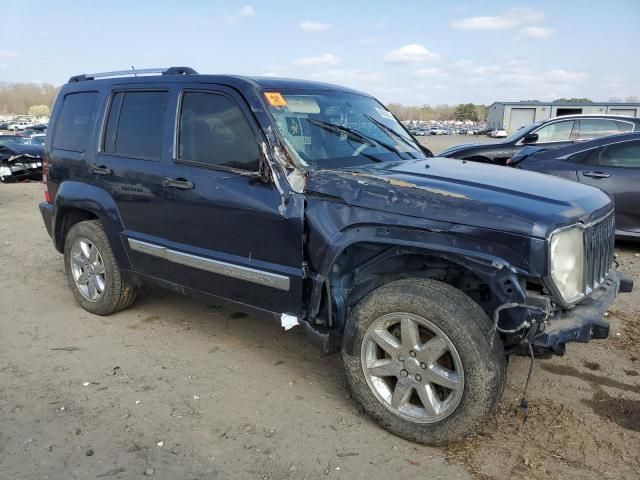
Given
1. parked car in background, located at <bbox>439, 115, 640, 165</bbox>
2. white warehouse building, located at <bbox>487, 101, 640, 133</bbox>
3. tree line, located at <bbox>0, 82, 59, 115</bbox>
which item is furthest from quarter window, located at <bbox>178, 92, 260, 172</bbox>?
tree line, located at <bbox>0, 82, 59, 115</bbox>

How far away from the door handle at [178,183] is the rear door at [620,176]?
510 cm

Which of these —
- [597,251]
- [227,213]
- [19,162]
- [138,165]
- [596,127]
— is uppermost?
[596,127]

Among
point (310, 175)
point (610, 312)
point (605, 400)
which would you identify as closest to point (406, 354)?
point (310, 175)

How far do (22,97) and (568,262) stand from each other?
176 metres

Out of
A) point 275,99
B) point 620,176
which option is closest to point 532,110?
point 620,176

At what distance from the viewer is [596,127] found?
971cm

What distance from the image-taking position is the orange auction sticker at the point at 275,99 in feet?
11.7

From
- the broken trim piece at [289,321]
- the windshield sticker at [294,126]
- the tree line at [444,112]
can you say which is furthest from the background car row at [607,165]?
the tree line at [444,112]

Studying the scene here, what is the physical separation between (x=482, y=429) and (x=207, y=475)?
152cm

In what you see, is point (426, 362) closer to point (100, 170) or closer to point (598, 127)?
point (100, 170)

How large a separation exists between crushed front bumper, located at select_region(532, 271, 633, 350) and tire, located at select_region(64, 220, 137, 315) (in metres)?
3.44

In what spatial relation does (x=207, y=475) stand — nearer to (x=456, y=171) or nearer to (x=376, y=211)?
(x=376, y=211)

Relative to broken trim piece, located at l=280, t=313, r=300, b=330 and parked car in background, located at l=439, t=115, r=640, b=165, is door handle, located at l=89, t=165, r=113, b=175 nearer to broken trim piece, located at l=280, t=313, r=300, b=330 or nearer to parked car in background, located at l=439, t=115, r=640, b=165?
broken trim piece, located at l=280, t=313, r=300, b=330

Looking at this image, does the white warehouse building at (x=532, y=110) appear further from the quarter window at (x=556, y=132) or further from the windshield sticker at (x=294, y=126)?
the windshield sticker at (x=294, y=126)
